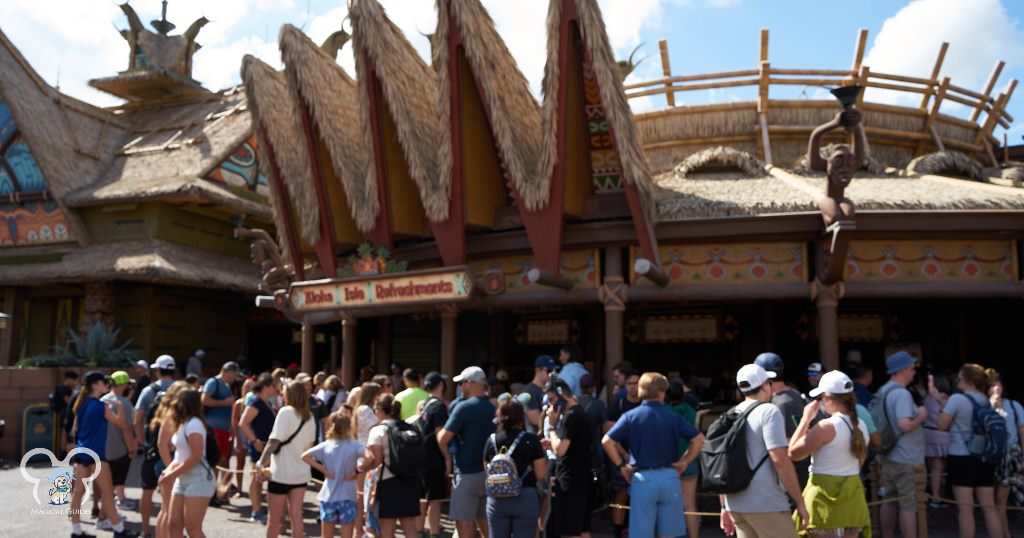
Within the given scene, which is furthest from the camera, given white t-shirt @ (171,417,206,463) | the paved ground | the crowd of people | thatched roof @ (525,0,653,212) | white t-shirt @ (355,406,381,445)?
thatched roof @ (525,0,653,212)

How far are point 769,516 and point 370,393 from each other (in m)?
4.00

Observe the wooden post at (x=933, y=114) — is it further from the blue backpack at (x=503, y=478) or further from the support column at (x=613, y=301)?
the blue backpack at (x=503, y=478)

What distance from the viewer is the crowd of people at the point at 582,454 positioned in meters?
5.31

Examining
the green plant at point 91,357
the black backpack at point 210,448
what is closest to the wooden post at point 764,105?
the black backpack at point 210,448

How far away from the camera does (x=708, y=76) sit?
14992 mm

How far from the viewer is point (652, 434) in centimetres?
583

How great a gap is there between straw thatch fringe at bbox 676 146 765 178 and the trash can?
12151 mm

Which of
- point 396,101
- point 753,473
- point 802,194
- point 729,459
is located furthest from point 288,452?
point 802,194

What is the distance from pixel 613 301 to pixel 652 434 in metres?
5.51

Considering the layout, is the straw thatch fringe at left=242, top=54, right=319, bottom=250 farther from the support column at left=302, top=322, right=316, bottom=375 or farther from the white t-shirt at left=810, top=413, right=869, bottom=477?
the white t-shirt at left=810, top=413, right=869, bottom=477

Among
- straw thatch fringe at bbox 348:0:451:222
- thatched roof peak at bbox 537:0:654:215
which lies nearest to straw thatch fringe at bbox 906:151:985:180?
thatched roof peak at bbox 537:0:654:215

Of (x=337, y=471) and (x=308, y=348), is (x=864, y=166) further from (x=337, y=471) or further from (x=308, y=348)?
(x=337, y=471)

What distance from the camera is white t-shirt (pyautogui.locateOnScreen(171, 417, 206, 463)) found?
654cm

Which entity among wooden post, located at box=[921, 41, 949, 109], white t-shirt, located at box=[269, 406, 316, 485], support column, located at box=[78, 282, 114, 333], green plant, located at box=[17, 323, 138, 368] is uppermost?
wooden post, located at box=[921, 41, 949, 109]
